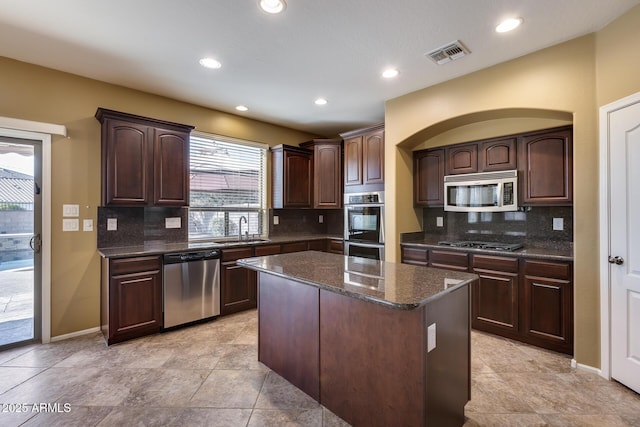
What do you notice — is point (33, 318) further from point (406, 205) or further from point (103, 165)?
point (406, 205)

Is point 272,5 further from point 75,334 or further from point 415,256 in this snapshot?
point 75,334

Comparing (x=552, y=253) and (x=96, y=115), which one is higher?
(x=96, y=115)

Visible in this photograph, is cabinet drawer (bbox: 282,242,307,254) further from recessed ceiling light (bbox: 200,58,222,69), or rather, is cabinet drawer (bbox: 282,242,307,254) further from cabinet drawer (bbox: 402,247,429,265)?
recessed ceiling light (bbox: 200,58,222,69)

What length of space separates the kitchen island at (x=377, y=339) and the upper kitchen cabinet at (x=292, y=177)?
8.26 feet

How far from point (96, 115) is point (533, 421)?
4.72m

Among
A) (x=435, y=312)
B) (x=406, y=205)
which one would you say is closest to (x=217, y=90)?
(x=406, y=205)

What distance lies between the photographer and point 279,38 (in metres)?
2.54

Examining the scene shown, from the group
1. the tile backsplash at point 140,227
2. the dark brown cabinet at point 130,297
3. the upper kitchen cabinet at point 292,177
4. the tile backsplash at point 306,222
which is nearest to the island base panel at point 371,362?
the dark brown cabinet at point 130,297

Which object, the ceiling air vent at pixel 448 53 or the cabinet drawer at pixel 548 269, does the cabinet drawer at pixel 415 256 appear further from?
the ceiling air vent at pixel 448 53

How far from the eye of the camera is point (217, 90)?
142 inches

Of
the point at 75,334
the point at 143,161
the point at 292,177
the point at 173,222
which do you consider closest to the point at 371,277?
the point at 143,161

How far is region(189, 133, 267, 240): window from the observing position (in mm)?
4184

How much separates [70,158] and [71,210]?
1.82 ft

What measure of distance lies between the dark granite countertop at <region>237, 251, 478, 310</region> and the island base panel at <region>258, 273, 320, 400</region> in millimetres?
146
